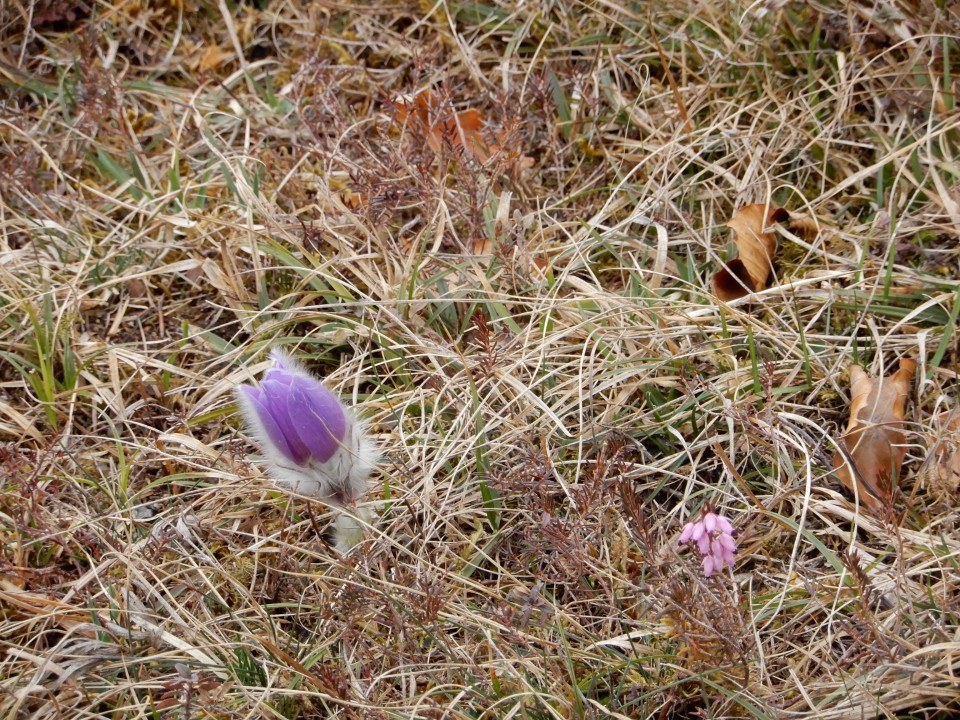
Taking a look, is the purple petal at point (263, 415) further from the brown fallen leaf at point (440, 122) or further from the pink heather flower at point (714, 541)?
the brown fallen leaf at point (440, 122)

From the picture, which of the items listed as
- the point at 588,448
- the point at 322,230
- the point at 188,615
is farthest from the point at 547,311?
the point at 188,615

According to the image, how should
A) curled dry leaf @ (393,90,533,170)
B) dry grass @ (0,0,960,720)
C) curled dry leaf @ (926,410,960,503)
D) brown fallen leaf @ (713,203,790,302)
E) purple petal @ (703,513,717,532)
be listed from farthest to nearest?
curled dry leaf @ (393,90,533,170)
brown fallen leaf @ (713,203,790,302)
curled dry leaf @ (926,410,960,503)
dry grass @ (0,0,960,720)
purple petal @ (703,513,717,532)

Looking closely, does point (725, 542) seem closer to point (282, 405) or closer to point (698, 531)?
point (698, 531)

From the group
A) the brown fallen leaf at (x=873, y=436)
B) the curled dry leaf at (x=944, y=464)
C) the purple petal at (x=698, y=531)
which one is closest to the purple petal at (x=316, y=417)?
the purple petal at (x=698, y=531)

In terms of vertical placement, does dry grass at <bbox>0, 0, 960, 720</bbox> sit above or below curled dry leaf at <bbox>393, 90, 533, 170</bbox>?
below

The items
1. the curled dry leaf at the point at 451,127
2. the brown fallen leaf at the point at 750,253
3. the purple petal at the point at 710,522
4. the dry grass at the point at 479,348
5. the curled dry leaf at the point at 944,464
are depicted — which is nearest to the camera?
the purple petal at the point at 710,522

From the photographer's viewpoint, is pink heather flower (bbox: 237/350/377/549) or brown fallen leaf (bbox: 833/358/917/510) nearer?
pink heather flower (bbox: 237/350/377/549)

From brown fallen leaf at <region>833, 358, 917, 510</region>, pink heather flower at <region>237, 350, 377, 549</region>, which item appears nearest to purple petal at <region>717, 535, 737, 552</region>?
brown fallen leaf at <region>833, 358, 917, 510</region>

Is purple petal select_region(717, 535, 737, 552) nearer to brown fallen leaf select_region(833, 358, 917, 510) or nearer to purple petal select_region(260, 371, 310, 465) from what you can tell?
brown fallen leaf select_region(833, 358, 917, 510)
